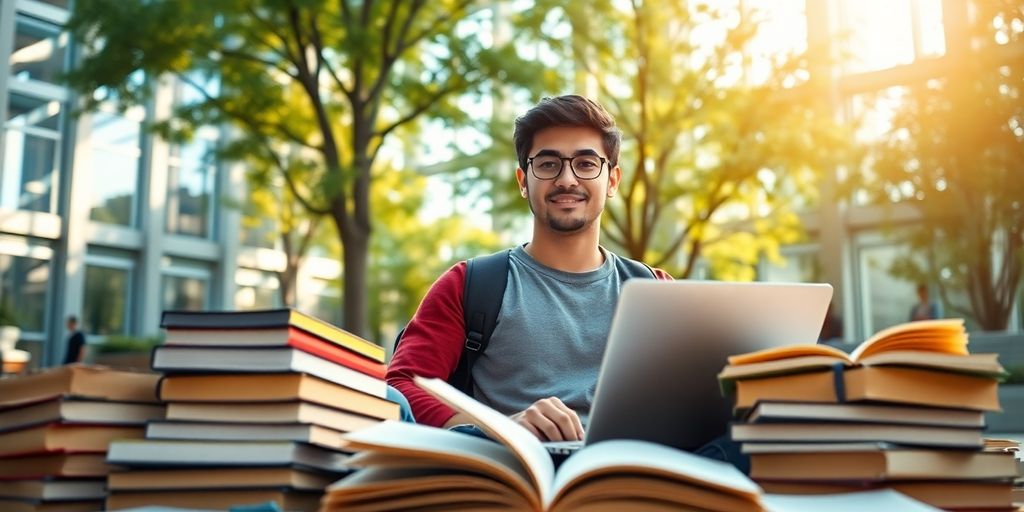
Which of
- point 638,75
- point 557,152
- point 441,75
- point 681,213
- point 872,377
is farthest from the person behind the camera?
point 681,213

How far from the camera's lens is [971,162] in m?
14.5

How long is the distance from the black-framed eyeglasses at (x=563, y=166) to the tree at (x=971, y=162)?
1234 centimetres

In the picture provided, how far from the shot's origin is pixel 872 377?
144 cm

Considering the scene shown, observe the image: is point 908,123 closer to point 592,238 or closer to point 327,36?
point 327,36

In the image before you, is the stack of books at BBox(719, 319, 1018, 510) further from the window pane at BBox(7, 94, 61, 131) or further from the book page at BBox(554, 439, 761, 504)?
the window pane at BBox(7, 94, 61, 131)

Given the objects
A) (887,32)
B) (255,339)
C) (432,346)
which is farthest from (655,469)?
(887,32)

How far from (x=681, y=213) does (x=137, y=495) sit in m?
13.7

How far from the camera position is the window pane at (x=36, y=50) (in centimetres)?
1741

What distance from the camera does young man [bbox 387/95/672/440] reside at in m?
2.63

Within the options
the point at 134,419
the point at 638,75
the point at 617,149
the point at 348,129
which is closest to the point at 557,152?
the point at 617,149

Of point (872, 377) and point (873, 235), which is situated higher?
point (873, 235)

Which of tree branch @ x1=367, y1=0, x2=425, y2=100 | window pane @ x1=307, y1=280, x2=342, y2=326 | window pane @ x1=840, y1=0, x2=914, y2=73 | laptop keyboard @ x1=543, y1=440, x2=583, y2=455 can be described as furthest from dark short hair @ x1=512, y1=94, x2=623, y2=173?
window pane @ x1=307, y1=280, x2=342, y2=326

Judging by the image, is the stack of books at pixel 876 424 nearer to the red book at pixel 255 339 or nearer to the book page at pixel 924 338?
the book page at pixel 924 338

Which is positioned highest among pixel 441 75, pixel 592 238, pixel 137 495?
pixel 441 75
